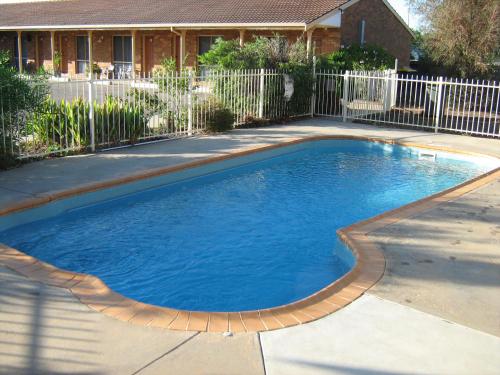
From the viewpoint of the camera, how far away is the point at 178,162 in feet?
32.5

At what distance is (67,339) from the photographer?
3707 mm

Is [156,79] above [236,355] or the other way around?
above

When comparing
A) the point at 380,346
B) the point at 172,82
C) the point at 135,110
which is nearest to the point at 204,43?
the point at 172,82

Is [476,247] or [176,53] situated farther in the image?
[176,53]

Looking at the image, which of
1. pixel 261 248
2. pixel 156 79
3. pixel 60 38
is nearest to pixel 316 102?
pixel 156 79

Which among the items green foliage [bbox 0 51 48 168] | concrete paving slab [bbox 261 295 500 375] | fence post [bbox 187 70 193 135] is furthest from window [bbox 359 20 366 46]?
concrete paving slab [bbox 261 295 500 375]

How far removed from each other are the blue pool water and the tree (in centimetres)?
1225

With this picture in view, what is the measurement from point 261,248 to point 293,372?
3359 millimetres

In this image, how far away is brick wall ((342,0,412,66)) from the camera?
2166 centimetres

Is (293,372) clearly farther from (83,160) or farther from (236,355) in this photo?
(83,160)

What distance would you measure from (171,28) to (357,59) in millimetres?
9045

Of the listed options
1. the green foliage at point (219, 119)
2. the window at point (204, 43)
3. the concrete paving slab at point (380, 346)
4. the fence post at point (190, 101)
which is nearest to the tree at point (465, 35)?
the window at point (204, 43)

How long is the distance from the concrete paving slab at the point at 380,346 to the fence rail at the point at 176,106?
274 inches

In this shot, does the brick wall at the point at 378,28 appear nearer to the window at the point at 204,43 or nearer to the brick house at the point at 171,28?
the brick house at the point at 171,28
